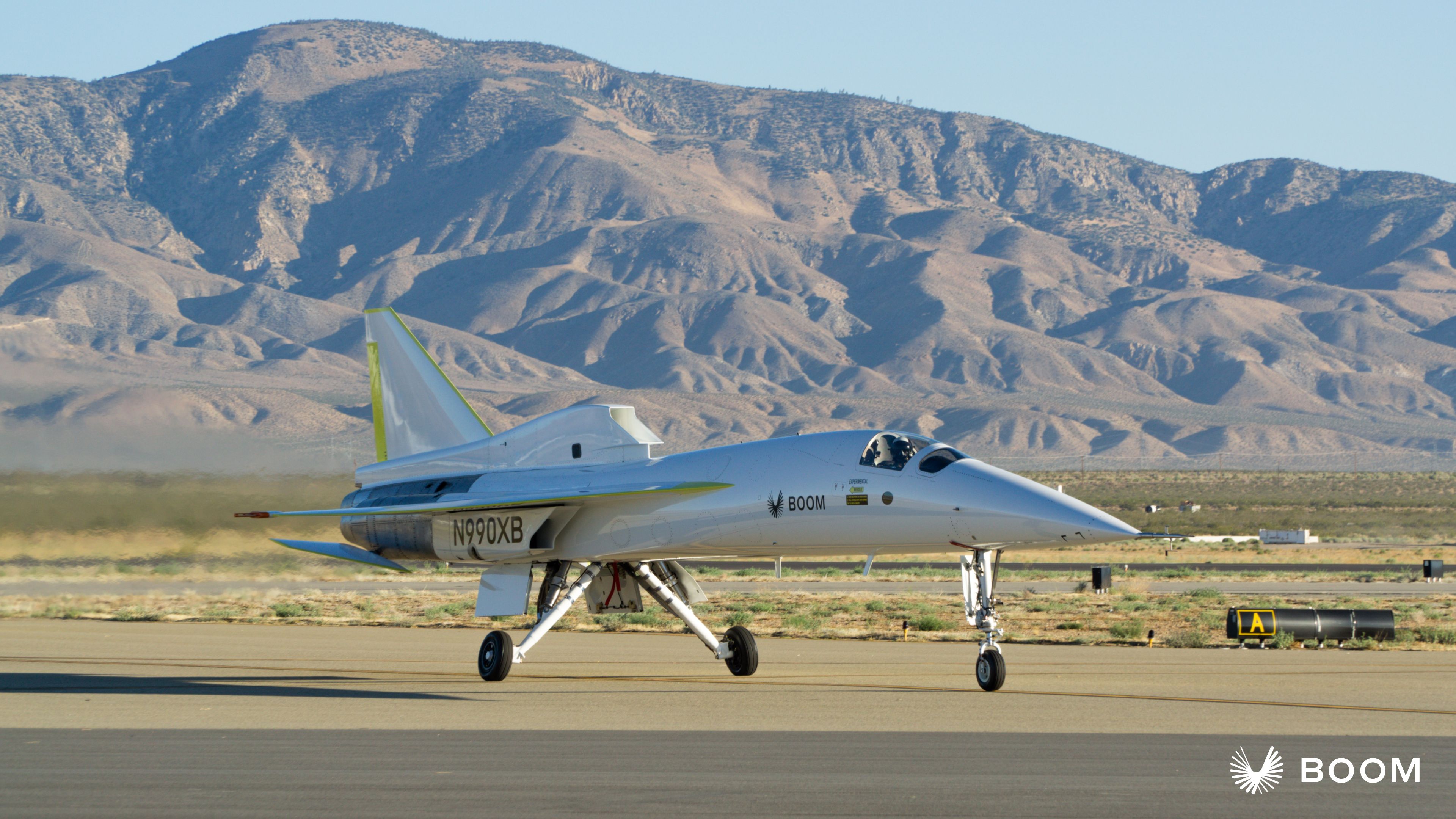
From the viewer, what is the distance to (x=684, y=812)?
11.3 m

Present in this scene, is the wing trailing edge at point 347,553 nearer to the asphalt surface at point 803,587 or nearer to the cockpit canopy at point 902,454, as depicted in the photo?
the cockpit canopy at point 902,454

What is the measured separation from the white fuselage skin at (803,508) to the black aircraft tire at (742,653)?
137 cm

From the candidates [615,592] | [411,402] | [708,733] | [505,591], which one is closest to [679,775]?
[708,733]

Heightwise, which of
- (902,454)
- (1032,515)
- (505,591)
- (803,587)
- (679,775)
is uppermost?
(902,454)

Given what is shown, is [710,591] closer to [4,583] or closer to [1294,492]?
[4,583]

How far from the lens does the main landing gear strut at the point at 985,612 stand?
17.8 meters

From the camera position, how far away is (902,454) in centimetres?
1859

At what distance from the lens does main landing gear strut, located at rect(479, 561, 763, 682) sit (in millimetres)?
20094

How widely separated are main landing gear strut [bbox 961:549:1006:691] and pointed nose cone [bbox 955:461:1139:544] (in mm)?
539

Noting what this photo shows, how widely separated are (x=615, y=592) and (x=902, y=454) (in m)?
5.06

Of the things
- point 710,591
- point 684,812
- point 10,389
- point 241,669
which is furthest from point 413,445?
point 10,389

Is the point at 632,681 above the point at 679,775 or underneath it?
above

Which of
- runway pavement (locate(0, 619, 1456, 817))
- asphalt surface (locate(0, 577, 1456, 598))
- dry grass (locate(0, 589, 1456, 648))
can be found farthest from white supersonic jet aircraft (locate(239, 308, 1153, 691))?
asphalt surface (locate(0, 577, 1456, 598))

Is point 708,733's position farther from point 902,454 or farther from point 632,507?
point 632,507
